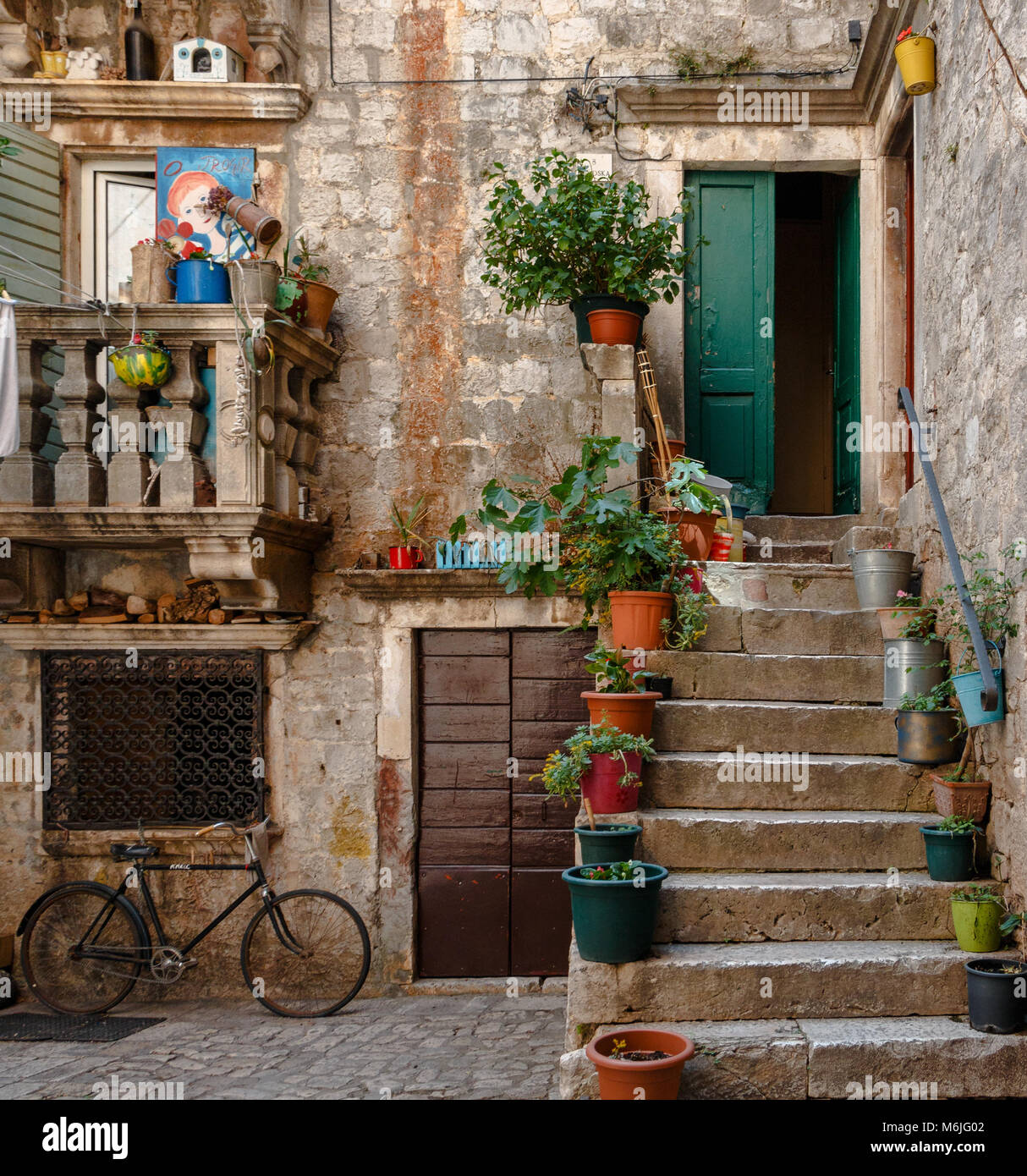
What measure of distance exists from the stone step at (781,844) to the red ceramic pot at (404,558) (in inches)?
112

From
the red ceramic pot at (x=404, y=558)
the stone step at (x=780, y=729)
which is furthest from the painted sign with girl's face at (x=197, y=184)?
the stone step at (x=780, y=729)

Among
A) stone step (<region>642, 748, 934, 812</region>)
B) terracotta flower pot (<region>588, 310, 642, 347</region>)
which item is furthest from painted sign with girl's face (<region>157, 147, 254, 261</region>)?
stone step (<region>642, 748, 934, 812</region>)

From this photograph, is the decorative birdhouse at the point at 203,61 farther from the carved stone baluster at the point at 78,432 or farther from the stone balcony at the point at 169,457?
the carved stone baluster at the point at 78,432

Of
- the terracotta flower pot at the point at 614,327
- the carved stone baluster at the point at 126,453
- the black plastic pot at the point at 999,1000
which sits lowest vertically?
the black plastic pot at the point at 999,1000

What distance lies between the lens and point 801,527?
6871mm

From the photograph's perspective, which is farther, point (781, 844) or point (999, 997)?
point (781, 844)

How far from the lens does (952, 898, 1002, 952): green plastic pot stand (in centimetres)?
389

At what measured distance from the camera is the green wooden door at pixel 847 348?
23.0ft

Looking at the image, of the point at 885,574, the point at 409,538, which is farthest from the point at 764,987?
the point at 409,538

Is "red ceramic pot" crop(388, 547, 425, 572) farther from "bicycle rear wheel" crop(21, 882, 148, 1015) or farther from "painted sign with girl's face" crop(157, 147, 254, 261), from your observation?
"bicycle rear wheel" crop(21, 882, 148, 1015)

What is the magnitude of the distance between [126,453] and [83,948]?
2955 mm

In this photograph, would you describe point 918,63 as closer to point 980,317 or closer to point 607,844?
point 980,317

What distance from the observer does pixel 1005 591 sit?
4.06 metres
